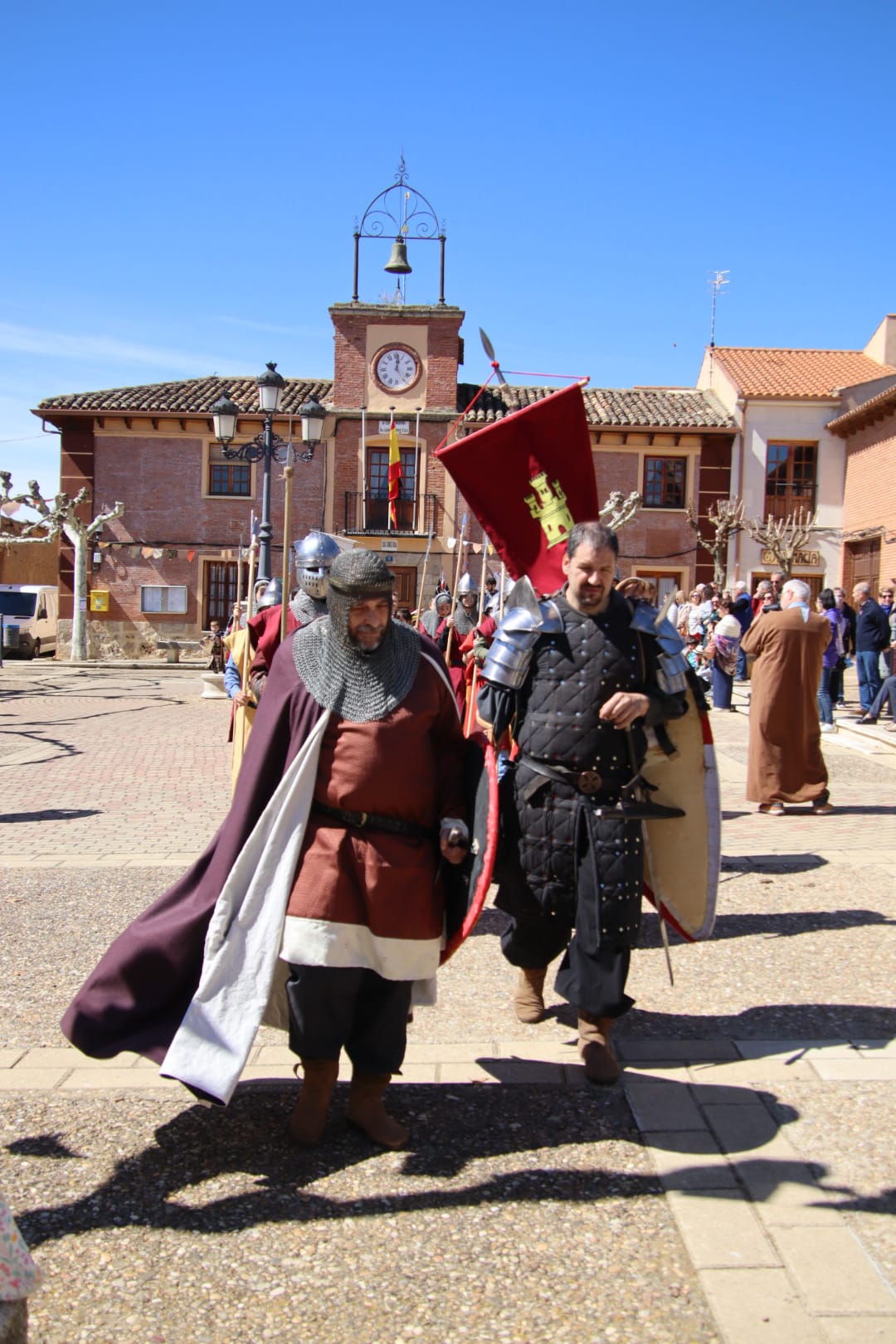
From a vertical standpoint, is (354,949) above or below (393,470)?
below

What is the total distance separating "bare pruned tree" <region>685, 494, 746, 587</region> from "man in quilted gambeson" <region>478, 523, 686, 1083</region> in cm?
2505

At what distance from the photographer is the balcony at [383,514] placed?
3009cm

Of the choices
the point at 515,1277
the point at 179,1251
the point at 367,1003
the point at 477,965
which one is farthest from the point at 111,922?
the point at 515,1277

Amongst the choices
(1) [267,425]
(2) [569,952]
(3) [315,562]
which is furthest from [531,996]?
(1) [267,425]

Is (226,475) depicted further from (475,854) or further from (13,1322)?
(13,1322)

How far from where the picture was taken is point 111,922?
5.42 meters

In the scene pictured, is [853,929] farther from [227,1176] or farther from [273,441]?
[273,441]

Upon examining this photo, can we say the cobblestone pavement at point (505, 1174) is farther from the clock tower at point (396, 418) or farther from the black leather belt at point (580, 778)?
the clock tower at point (396, 418)

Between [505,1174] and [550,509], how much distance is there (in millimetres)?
2505

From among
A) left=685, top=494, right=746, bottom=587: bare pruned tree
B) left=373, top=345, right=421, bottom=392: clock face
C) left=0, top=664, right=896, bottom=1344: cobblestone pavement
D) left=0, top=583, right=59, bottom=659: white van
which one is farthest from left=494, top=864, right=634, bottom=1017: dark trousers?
left=373, top=345, right=421, bottom=392: clock face

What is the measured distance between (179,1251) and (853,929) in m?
3.67

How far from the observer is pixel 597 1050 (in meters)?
3.69

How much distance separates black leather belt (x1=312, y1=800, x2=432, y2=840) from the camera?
128 inches

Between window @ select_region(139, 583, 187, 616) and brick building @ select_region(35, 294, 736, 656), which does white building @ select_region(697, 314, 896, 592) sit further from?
window @ select_region(139, 583, 187, 616)
